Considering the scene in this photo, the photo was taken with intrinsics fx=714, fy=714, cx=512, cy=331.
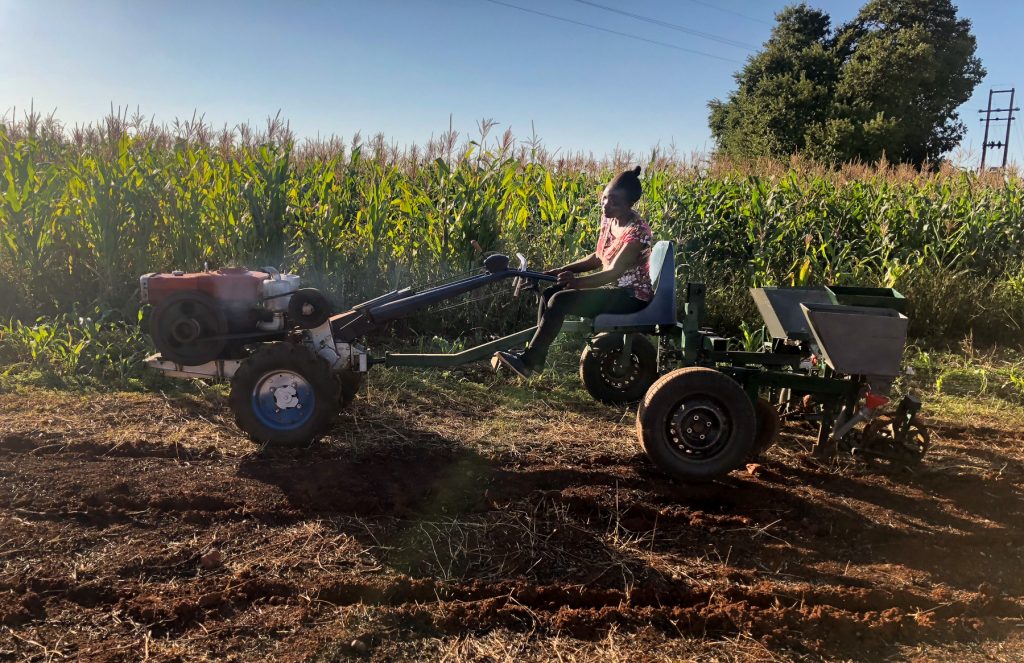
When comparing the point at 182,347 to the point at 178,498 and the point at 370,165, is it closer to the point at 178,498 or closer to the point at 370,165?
the point at 178,498

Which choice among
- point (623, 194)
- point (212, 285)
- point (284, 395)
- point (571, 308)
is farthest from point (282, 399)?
point (623, 194)

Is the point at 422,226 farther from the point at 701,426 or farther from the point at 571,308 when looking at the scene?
the point at 701,426

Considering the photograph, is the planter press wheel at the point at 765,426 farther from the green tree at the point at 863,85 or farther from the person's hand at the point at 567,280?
the green tree at the point at 863,85

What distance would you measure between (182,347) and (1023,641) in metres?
4.49

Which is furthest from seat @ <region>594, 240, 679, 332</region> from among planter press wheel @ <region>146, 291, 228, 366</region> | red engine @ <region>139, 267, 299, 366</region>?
planter press wheel @ <region>146, 291, 228, 366</region>

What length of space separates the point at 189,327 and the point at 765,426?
3.68 metres

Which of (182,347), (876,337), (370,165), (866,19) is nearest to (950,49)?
(866,19)

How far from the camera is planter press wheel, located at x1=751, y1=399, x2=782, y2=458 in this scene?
459 cm

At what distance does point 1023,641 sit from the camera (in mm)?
2768

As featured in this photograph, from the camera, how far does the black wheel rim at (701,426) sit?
4.16 m

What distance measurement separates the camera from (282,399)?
447 centimetres

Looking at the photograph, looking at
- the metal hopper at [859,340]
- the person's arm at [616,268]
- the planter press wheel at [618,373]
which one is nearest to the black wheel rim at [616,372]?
the planter press wheel at [618,373]

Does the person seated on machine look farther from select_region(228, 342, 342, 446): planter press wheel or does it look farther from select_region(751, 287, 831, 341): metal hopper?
select_region(228, 342, 342, 446): planter press wheel

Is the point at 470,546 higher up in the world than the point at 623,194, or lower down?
lower down
